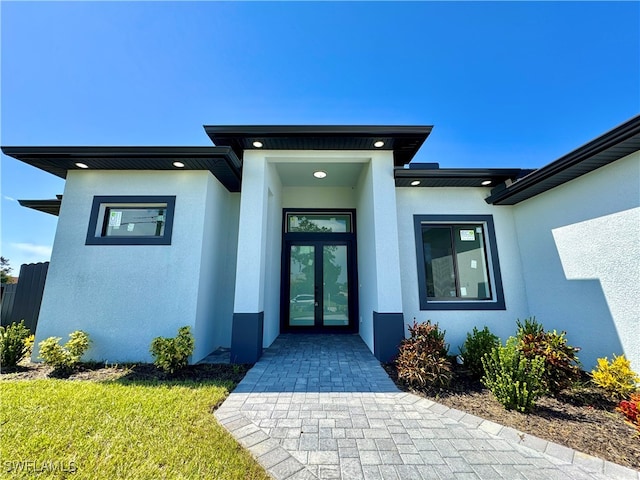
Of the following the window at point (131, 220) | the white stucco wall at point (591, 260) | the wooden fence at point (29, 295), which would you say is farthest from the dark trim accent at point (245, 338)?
the white stucco wall at point (591, 260)

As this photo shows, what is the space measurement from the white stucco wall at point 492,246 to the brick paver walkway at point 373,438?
6.74ft

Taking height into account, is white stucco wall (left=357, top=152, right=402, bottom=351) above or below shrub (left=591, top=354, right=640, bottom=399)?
above

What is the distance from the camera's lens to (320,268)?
680cm

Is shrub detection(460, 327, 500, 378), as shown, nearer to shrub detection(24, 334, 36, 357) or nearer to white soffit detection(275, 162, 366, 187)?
white soffit detection(275, 162, 366, 187)

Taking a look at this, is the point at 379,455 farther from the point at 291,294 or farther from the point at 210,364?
the point at 291,294

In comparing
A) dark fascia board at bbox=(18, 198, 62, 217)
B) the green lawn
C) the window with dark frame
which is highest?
dark fascia board at bbox=(18, 198, 62, 217)

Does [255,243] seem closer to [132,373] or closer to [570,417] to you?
[132,373]

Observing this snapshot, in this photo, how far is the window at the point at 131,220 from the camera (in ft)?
15.2

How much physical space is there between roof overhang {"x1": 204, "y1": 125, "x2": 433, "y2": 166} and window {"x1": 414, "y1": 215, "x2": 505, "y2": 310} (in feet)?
5.62

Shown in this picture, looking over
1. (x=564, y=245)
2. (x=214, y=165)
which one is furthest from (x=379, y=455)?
(x=214, y=165)

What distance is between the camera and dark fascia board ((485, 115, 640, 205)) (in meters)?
2.89

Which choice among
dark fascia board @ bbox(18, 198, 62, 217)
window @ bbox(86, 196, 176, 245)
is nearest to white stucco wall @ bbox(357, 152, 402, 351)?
window @ bbox(86, 196, 176, 245)

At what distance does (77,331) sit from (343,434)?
491cm

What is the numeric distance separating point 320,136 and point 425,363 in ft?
13.9
